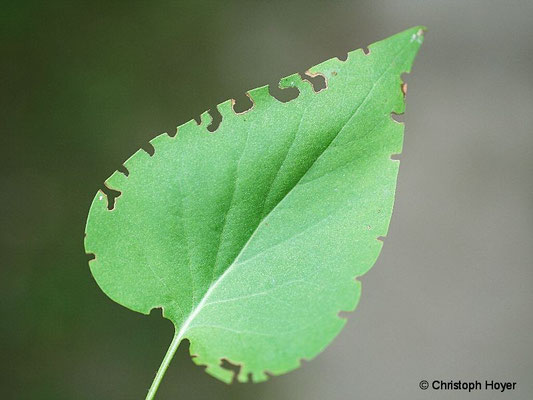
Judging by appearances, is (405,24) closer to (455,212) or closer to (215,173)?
(455,212)

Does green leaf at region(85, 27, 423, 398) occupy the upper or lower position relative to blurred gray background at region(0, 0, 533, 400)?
lower

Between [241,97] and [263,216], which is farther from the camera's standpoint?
[241,97]

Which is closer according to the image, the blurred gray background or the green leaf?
the green leaf

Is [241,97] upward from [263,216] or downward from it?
upward

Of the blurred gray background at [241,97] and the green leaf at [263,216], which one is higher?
the blurred gray background at [241,97]
